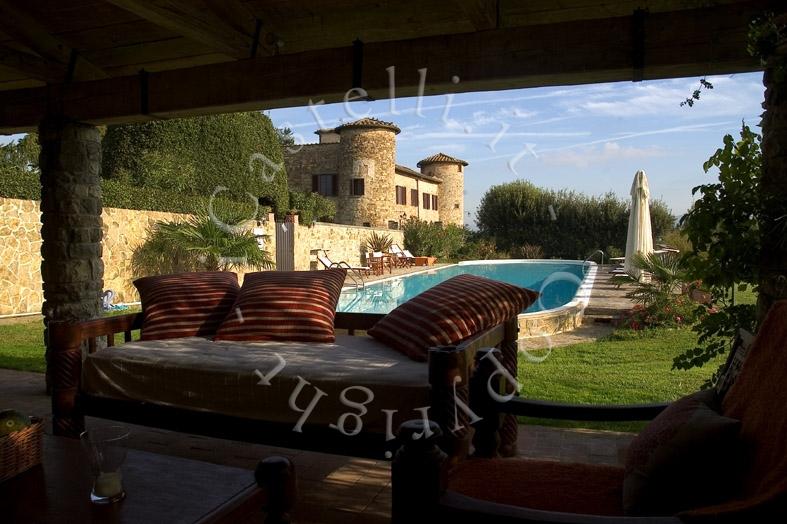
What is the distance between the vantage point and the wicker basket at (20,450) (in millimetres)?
1687

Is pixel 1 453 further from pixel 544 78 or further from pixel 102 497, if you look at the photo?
pixel 544 78

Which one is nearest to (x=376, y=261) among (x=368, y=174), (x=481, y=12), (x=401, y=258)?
(x=401, y=258)

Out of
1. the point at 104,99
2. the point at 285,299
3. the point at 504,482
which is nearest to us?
the point at 504,482

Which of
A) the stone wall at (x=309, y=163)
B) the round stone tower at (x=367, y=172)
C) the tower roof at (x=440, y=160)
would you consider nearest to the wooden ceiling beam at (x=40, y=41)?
the round stone tower at (x=367, y=172)

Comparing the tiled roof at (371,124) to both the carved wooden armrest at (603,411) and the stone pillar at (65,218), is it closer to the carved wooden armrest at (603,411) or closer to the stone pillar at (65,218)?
the stone pillar at (65,218)

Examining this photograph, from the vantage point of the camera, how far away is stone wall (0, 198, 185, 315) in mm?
→ 8094

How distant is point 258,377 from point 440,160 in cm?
2678

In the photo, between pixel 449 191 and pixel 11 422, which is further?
pixel 449 191

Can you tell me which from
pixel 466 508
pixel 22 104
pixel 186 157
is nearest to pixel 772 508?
pixel 466 508

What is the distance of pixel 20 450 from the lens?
5.67 ft

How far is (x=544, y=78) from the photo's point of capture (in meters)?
2.92

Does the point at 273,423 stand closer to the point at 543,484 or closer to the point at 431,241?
the point at 543,484

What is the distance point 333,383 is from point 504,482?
0.97m

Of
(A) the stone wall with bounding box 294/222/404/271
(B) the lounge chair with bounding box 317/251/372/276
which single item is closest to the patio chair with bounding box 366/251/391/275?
(B) the lounge chair with bounding box 317/251/372/276
